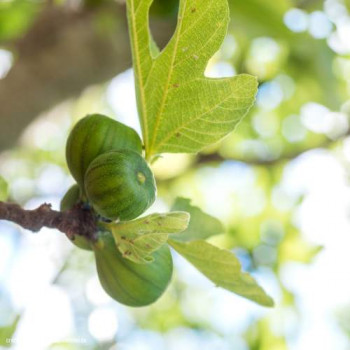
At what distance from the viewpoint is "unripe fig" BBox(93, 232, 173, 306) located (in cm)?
158

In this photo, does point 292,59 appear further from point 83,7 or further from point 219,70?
point 83,7

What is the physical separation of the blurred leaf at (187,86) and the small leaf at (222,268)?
27 centimetres

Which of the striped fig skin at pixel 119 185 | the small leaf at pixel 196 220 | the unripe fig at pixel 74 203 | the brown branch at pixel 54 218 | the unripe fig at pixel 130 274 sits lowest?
the small leaf at pixel 196 220

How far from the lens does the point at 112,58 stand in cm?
328

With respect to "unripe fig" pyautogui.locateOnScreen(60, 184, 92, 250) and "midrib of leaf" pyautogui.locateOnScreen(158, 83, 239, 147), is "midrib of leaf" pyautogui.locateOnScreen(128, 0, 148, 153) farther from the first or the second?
"unripe fig" pyautogui.locateOnScreen(60, 184, 92, 250)

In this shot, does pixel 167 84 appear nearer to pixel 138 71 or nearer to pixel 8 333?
pixel 138 71

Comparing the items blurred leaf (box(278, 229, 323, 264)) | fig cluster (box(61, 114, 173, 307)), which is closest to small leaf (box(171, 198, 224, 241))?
fig cluster (box(61, 114, 173, 307))

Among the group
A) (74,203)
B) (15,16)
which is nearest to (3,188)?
(74,203)

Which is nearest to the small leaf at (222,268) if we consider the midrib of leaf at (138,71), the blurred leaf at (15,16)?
the midrib of leaf at (138,71)

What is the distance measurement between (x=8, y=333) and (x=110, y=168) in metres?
1.14

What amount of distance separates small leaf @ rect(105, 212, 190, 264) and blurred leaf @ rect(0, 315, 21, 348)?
2.81ft

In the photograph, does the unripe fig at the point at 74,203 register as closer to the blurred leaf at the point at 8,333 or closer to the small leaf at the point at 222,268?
the small leaf at the point at 222,268

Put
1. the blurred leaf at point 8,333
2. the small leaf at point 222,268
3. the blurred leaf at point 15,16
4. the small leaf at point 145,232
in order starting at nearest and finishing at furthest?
the small leaf at point 145,232, the small leaf at point 222,268, the blurred leaf at point 8,333, the blurred leaf at point 15,16

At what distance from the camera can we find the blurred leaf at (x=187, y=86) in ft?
4.70
